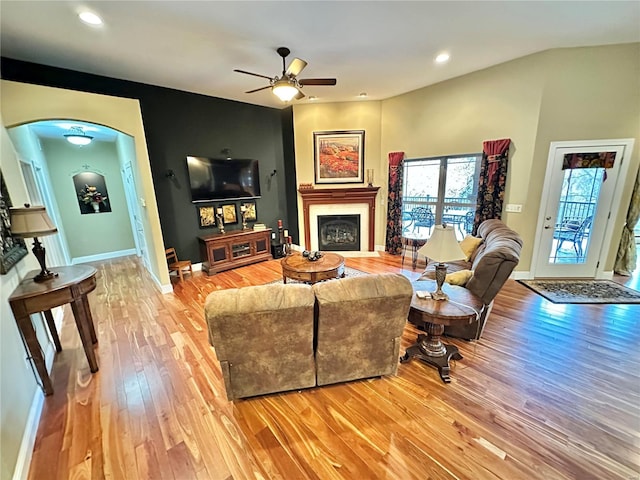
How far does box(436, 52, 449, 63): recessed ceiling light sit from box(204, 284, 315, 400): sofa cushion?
12.1ft

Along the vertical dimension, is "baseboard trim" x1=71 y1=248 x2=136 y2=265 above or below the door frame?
below

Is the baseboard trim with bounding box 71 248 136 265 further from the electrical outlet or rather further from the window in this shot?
the electrical outlet

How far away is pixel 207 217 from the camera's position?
5.06 m

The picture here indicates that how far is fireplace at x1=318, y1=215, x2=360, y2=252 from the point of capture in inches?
230

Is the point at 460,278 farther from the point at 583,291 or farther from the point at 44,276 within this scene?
the point at 44,276

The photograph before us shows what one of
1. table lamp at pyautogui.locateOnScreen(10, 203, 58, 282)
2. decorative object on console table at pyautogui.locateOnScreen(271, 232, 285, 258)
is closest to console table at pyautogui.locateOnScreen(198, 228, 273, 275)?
decorative object on console table at pyautogui.locateOnScreen(271, 232, 285, 258)

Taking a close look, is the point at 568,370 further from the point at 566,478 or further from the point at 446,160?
the point at 446,160

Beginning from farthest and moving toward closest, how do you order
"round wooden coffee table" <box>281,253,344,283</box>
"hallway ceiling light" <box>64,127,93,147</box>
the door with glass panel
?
"hallway ceiling light" <box>64,127,93,147</box>
the door with glass panel
"round wooden coffee table" <box>281,253,344,283</box>

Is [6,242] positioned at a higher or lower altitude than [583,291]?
higher

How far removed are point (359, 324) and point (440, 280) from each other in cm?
87

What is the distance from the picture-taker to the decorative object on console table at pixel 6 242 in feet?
6.05

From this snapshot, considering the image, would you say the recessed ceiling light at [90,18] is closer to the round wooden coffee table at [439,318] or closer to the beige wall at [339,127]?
the beige wall at [339,127]

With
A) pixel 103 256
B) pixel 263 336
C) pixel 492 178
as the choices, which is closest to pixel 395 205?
pixel 492 178

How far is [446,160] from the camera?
4730mm
